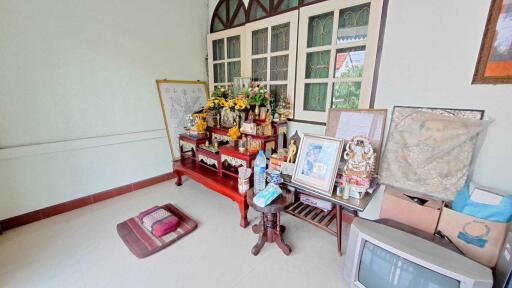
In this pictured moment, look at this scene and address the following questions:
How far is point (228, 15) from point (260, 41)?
796mm

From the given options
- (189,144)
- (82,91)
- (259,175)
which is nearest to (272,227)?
(259,175)

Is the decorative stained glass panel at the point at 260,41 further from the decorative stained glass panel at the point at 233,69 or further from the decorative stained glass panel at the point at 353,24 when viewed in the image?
the decorative stained glass panel at the point at 353,24

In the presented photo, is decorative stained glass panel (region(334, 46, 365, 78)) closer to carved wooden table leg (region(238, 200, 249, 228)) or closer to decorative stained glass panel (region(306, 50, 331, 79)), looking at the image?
decorative stained glass panel (region(306, 50, 331, 79))

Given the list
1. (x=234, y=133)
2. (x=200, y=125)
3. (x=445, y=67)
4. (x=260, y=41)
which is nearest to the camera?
(x=445, y=67)

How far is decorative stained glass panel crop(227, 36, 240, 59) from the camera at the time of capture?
9.37 ft

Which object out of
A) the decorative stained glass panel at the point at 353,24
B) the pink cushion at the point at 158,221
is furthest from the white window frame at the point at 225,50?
the pink cushion at the point at 158,221

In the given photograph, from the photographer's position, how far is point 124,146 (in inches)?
104

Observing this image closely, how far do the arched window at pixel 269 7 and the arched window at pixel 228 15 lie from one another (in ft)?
0.45

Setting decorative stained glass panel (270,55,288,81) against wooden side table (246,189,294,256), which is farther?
decorative stained glass panel (270,55,288,81)

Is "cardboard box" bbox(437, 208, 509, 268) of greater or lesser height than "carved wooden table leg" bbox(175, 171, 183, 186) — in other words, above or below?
above

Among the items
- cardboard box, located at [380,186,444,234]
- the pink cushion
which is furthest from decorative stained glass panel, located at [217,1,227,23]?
cardboard box, located at [380,186,444,234]

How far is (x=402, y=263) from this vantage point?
3.56 ft

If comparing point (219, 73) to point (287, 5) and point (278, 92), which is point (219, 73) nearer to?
point (278, 92)

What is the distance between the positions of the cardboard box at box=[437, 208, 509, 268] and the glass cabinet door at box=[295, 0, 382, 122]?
1029mm
